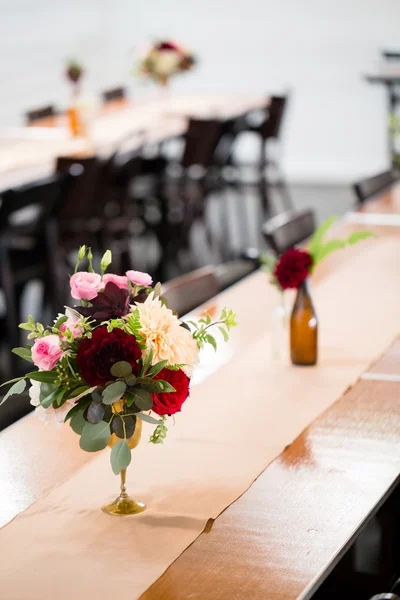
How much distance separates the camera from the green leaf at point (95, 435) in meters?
1.50

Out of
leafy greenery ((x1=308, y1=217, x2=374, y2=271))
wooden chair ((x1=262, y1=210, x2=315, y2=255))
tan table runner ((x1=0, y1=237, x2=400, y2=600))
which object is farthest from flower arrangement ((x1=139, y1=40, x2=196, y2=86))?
leafy greenery ((x1=308, y1=217, x2=374, y2=271))

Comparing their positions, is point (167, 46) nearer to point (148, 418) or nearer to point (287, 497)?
point (287, 497)

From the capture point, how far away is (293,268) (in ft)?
7.38

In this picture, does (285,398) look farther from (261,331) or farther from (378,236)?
(378,236)

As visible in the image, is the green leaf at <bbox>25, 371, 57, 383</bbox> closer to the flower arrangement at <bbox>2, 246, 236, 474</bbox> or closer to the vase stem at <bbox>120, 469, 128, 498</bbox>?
the flower arrangement at <bbox>2, 246, 236, 474</bbox>

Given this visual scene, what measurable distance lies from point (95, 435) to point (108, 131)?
14.4ft

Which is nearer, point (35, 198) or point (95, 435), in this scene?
point (95, 435)

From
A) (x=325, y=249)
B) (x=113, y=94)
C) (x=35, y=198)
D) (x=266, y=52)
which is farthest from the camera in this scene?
(x=266, y=52)

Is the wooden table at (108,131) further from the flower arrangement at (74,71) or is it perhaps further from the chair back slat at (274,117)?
the flower arrangement at (74,71)

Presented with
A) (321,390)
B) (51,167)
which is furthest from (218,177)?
(321,390)

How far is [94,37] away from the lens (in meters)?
Result: 9.56

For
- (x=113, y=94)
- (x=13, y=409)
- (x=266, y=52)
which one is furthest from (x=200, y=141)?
(x=13, y=409)

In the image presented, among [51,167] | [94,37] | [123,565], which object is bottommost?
[123,565]

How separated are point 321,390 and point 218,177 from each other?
4.39 metres
